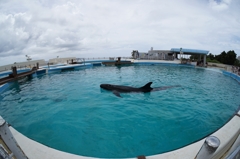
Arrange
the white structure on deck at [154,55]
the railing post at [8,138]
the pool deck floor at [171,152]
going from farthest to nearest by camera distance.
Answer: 1. the white structure on deck at [154,55]
2. the pool deck floor at [171,152]
3. the railing post at [8,138]

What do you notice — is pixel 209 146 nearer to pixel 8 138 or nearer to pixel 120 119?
pixel 8 138

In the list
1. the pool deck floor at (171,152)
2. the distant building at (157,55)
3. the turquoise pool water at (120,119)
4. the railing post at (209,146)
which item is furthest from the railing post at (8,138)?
the distant building at (157,55)

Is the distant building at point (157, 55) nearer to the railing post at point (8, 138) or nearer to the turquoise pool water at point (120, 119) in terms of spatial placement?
the turquoise pool water at point (120, 119)

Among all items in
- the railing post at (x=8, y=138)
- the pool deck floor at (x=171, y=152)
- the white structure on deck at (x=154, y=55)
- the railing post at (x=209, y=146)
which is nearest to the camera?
the railing post at (x=209, y=146)

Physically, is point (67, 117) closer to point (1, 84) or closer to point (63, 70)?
point (1, 84)

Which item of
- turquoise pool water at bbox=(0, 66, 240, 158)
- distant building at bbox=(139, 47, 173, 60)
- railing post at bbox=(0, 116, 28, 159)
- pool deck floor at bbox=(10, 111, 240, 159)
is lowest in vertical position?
turquoise pool water at bbox=(0, 66, 240, 158)

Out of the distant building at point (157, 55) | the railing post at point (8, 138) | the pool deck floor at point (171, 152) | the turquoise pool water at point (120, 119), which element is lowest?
the turquoise pool water at point (120, 119)

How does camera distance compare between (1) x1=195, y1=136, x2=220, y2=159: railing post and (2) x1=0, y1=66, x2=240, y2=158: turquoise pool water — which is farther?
(2) x1=0, y1=66, x2=240, y2=158: turquoise pool water

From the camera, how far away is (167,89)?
11.5 m

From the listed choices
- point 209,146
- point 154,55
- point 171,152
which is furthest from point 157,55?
point 209,146

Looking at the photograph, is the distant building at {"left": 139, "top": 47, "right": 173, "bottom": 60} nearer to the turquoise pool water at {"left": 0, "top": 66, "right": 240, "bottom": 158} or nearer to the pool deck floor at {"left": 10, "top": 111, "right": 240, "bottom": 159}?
the turquoise pool water at {"left": 0, "top": 66, "right": 240, "bottom": 158}

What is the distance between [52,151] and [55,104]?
6.32 metres

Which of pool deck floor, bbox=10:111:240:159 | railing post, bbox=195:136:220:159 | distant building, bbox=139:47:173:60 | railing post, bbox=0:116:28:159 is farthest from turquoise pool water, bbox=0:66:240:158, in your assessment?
distant building, bbox=139:47:173:60

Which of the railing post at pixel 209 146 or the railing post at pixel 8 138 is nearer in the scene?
the railing post at pixel 209 146
